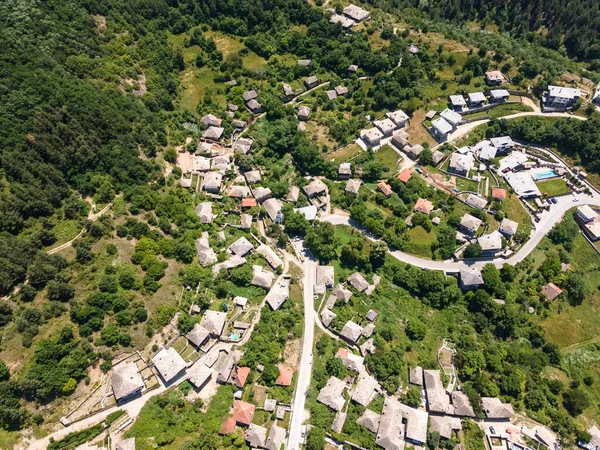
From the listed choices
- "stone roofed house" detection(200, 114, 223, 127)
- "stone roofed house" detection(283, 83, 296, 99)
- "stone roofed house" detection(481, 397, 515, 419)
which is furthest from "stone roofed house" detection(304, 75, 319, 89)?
"stone roofed house" detection(481, 397, 515, 419)

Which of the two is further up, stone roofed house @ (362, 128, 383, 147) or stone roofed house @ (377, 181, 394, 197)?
stone roofed house @ (362, 128, 383, 147)

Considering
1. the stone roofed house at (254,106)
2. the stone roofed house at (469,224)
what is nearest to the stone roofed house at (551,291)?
the stone roofed house at (469,224)

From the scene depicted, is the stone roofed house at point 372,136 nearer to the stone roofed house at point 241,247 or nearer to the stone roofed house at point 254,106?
the stone roofed house at point 254,106

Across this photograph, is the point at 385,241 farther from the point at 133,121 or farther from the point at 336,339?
the point at 133,121

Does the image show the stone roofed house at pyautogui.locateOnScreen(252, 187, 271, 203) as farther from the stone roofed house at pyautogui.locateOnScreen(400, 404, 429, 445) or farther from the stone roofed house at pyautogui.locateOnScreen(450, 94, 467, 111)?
the stone roofed house at pyautogui.locateOnScreen(450, 94, 467, 111)

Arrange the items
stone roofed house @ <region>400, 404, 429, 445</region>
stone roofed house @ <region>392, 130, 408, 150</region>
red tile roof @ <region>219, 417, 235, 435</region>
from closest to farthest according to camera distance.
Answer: red tile roof @ <region>219, 417, 235, 435</region>
stone roofed house @ <region>400, 404, 429, 445</region>
stone roofed house @ <region>392, 130, 408, 150</region>

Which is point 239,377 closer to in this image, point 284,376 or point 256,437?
point 284,376

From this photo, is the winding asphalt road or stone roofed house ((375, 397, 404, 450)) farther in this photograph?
the winding asphalt road

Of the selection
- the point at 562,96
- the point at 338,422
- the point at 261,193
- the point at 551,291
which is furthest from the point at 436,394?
the point at 562,96
